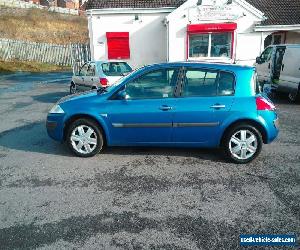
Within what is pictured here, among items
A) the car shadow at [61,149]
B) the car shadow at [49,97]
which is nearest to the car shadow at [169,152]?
the car shadow at [61,149]

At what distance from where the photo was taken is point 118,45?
56.5 ft

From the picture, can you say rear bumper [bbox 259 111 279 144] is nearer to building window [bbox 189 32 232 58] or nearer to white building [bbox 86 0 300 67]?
white building [bbox 86 0 300 67]

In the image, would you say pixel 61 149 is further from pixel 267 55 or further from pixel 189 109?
pixel 267 55

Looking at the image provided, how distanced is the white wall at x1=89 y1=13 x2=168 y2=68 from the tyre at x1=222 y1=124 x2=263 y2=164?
43.1ft

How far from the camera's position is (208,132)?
195 inches

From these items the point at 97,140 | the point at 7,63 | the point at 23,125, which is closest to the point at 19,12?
the point at 7,63

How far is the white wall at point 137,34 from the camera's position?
1684 cm

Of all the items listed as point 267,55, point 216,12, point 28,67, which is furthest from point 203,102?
point 28,67

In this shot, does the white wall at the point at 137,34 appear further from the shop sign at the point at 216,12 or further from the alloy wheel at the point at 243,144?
the alloy wheel at the point at 243,144

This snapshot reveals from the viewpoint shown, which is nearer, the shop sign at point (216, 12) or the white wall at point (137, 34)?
the shop sign at point (216, 12)

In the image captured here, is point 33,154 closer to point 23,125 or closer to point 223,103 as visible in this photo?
point 23,125

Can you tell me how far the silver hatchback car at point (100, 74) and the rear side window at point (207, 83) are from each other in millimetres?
4694

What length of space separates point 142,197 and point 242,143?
205 centimetres

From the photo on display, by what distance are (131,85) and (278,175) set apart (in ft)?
9.18
